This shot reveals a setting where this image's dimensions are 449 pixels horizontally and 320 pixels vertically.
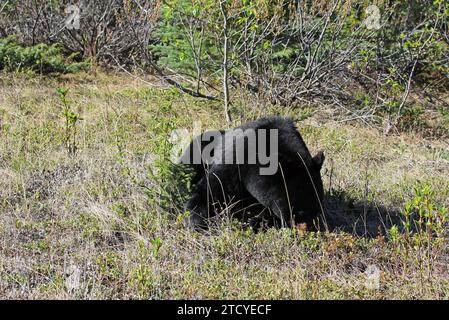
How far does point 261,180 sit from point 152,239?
1028 mm

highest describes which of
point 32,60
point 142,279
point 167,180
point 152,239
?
point 32,60

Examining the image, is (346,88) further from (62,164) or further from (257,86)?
(62,164)

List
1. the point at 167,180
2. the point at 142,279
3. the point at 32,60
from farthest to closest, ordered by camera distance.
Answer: the point at 32,60 < the point at 167,180 < the point at 142,279

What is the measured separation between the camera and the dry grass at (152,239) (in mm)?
4348

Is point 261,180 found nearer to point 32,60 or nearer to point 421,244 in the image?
point 421,244

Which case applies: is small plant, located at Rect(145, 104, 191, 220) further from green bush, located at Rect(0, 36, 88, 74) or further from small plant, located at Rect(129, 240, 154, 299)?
green bush, located at Rect(0, 36, 88, 74)

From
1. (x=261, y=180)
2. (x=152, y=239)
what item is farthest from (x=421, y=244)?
(x=152, y=239)

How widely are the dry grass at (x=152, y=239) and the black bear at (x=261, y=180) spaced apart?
19 cm

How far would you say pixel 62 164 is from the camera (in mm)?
6824

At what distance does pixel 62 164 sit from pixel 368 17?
18.6 ft

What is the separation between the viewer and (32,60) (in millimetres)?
11328

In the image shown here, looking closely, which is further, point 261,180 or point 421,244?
point 261,180

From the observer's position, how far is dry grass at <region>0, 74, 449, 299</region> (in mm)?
4348
